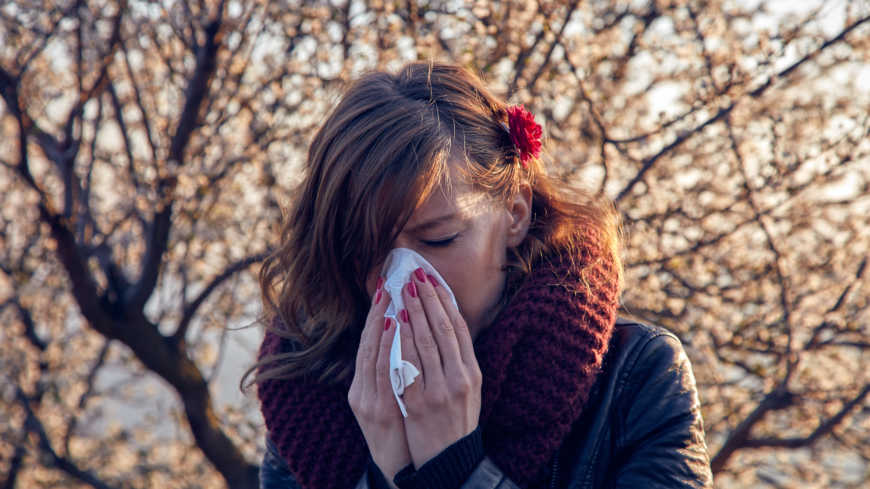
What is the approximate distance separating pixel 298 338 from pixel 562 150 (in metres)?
2.22

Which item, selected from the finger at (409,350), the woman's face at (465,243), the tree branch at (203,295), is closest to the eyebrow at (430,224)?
the woman's face at (465,243)

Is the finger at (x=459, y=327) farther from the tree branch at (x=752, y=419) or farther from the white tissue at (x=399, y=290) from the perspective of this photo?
the tree branch at (x=752, y=419)

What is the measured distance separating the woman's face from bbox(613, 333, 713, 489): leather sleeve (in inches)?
20.0

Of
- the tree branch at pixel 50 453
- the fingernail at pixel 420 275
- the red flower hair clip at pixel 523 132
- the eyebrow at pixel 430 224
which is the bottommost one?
the tree branch at pixel 50 453

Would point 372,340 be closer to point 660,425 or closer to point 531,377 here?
point 531,377

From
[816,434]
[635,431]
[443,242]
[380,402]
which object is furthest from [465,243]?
[816,434]

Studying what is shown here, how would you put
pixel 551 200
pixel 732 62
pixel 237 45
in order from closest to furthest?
pixel 551 200 → pixel 732 62 → pixel 237 45

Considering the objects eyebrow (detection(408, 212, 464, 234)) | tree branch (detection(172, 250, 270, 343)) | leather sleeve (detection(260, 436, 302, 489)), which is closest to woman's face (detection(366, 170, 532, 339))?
eyebrow (detection(408, 212, 464, 234))

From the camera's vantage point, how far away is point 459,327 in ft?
5.62

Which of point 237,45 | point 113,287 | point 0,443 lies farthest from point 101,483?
point 237,45

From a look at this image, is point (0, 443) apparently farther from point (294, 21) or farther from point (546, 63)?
point (546, 63)

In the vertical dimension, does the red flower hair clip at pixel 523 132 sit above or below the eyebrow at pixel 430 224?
above

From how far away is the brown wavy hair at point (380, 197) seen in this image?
5.64ft

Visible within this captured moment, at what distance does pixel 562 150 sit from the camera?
3.66m
